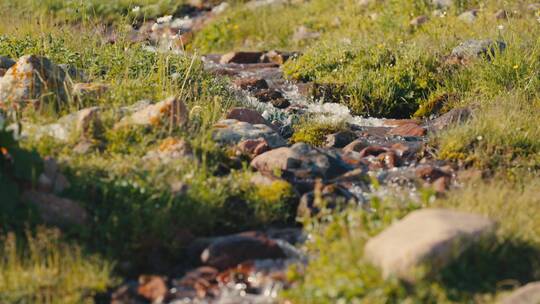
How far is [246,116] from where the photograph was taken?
862 centimetres

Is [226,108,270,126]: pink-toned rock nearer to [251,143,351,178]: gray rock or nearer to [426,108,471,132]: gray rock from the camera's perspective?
[251,143,351,178]: gray rock

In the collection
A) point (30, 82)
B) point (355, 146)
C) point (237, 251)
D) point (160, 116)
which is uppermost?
point (30, 82)

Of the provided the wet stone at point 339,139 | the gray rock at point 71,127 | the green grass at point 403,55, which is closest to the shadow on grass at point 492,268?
the gray rock at point 71,127

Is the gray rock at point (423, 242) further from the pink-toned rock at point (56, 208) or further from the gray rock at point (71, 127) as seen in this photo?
the gray rock at point (71, 127)

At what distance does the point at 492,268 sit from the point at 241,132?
329 centimetres

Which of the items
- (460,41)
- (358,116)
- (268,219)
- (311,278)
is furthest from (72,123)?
(460,41)

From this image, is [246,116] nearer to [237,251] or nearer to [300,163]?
[300,163]

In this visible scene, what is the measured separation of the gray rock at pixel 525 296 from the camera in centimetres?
464

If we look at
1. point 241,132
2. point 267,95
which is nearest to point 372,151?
point 241,132

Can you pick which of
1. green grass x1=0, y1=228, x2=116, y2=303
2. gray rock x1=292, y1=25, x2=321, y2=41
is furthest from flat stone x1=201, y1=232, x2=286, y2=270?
gray rock x1=292, y1=25, x2=321, y2=41

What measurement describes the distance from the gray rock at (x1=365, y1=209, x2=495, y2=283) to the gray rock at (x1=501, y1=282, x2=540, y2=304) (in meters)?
0.37

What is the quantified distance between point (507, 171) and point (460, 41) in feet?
15.1

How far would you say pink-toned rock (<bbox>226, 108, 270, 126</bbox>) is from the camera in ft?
28.0

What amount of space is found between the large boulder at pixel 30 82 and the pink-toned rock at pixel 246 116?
5.75ft
